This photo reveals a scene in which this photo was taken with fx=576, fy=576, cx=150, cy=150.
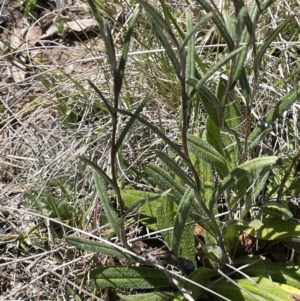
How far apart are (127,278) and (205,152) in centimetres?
38

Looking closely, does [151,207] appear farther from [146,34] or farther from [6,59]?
[6,59]

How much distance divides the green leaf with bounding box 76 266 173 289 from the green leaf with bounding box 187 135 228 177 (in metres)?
0.32

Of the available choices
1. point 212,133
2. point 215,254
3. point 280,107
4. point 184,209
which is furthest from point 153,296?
point 280,107

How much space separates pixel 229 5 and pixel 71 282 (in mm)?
1004

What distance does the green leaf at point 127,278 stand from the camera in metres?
1.40

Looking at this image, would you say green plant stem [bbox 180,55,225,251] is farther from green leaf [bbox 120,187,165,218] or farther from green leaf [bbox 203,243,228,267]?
green leaf [bbox 120,187,165,218]

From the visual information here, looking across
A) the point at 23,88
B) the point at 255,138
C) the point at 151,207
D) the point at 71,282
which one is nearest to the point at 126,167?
the point at 151,207

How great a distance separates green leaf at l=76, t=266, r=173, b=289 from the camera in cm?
140

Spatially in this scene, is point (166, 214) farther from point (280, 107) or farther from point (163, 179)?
point (280, 107)

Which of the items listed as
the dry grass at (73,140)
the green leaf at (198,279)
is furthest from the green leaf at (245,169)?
the dry grass at (73,140)

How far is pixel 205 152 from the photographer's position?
128cm

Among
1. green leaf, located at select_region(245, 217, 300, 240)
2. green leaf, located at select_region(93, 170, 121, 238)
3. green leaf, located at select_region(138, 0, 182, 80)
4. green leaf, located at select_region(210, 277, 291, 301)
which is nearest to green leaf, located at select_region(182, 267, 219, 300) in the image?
green leaf, located at select_region(210, 277, 291, 301)

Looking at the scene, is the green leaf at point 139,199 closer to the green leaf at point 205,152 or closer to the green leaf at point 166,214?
the green leaf at point 166,214

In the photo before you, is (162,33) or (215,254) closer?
(162,33)
